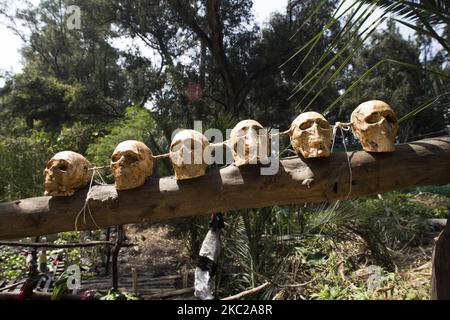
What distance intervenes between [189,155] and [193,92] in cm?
733

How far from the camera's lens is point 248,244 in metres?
2.80

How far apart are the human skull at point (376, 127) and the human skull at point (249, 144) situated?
32 centimetres

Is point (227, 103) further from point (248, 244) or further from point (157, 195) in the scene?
point (157, 195)

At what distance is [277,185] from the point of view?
1046 millimetres

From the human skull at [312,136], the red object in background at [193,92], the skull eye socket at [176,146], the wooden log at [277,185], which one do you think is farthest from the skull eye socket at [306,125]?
the red object in background at [193,92]

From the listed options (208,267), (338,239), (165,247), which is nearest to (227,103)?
(165,247)

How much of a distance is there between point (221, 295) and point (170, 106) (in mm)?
6779

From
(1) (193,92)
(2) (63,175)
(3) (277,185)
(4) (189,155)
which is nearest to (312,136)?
(3) (277,185)

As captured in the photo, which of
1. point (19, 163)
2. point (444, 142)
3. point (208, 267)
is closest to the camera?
point (444, 142)

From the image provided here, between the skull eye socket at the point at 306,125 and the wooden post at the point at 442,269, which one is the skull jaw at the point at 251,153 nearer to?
the skull eye socket at the point at 306,125

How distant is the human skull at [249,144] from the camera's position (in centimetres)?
104

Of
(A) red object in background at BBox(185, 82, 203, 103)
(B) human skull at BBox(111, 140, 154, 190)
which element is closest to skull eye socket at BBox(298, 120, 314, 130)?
(B) human skull at BBox(111, 140, 154, 190)

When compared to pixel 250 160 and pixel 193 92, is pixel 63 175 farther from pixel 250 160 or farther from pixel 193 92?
pixel 193 92

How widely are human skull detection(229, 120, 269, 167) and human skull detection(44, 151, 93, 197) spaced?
553 millimetres
